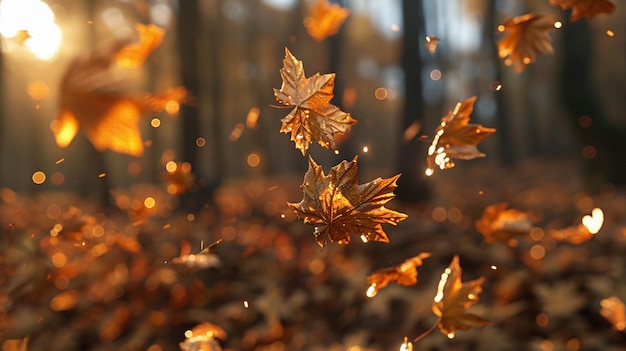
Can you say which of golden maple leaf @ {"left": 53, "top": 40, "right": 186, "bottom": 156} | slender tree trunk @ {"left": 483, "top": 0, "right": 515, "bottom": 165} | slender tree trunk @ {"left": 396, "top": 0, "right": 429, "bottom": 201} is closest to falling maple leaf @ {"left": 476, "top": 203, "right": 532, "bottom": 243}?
golden maple leaf @ {"left": 53, "top": 40, "right": 186, "bottom": 156}

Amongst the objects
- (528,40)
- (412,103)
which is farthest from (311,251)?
(528,40)

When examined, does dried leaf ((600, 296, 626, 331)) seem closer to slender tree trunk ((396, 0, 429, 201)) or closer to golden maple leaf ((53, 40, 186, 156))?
golden maple leaf ((53, 40, 186, 156))

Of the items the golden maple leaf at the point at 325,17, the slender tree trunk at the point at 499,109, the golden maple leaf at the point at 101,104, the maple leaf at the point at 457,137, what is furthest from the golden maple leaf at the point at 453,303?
the slender tree trunk at the point at 499,109

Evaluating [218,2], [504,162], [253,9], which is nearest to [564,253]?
[218,2]

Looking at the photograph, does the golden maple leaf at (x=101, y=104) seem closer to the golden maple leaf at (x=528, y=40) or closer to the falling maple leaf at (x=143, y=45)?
the falling maple leaf at (x=143, y=45)

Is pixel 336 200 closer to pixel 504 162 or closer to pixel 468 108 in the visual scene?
pixel 468 108

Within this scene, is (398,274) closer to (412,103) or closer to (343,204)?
(343,204)
